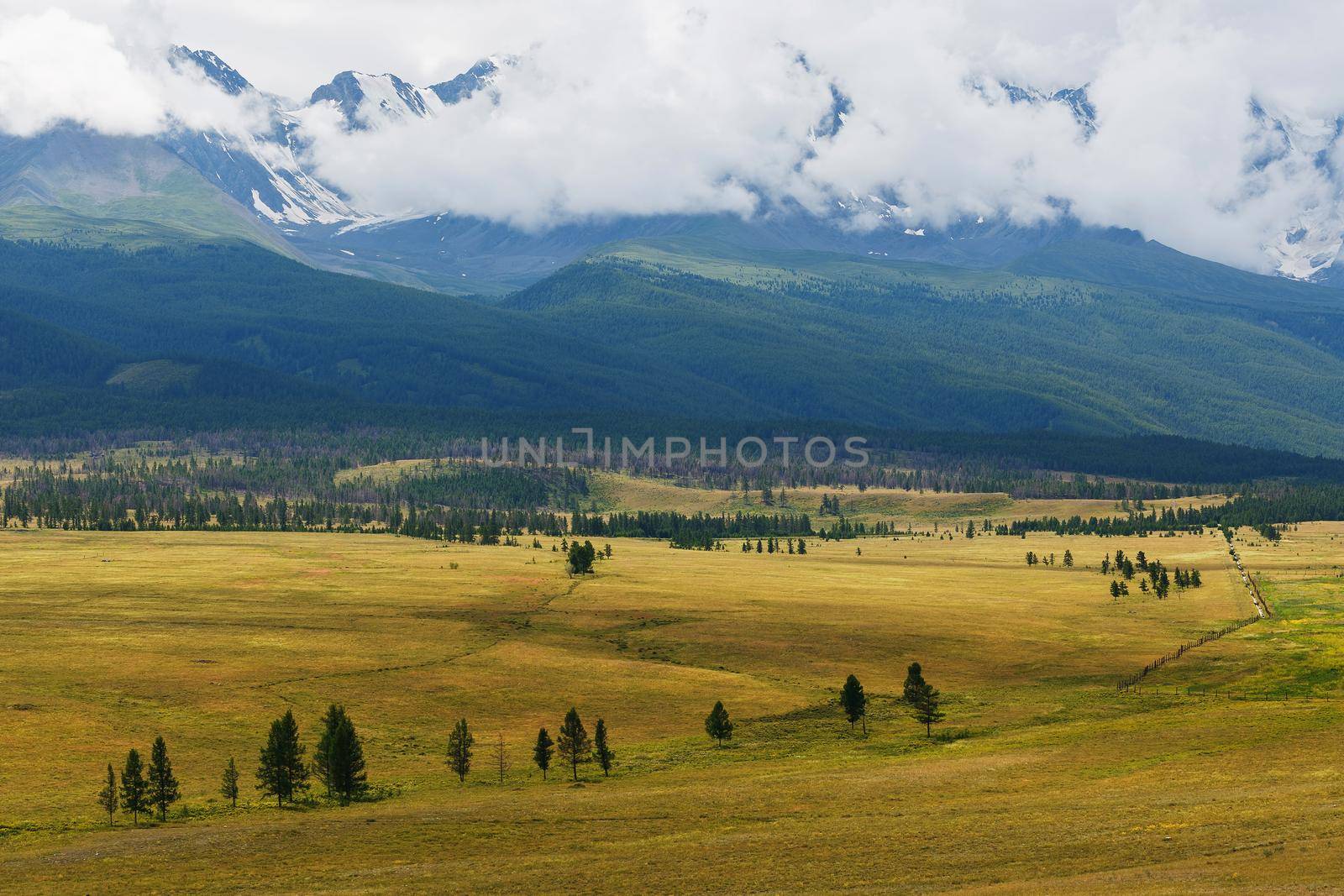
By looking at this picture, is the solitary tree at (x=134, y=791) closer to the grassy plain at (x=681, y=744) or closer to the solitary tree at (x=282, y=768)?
the grassy plain at (x=681, y=744)

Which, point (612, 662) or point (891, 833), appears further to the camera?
point (612, 662)

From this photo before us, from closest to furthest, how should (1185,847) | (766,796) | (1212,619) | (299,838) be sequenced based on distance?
(1185,847)
(299,838)
(766,796)
(1212,619)

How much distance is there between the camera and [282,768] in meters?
102

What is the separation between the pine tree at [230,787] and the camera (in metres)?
99.1

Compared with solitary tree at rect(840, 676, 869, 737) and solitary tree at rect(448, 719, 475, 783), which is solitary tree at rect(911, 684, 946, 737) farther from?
solitary tree at rect(448, 719, 475, 783)

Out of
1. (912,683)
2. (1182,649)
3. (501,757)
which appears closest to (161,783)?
(501,757)

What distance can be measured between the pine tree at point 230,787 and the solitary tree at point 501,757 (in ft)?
58.7

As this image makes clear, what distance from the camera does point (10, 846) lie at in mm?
86812

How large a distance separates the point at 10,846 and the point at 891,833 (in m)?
49.6

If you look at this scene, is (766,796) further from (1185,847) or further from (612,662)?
(612,662)

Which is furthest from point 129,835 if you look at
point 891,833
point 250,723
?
point 891,833

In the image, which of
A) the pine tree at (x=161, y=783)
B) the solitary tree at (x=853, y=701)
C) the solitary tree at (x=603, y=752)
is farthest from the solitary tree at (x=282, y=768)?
the solitary tree at (x=853, y=701)

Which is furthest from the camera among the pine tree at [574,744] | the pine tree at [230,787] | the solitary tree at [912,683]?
the solitary tree at [912,683]

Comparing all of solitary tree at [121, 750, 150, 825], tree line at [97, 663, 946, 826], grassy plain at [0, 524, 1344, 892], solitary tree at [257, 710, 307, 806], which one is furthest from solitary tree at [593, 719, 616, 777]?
solitary tree at [121, 750, 150, 825]
